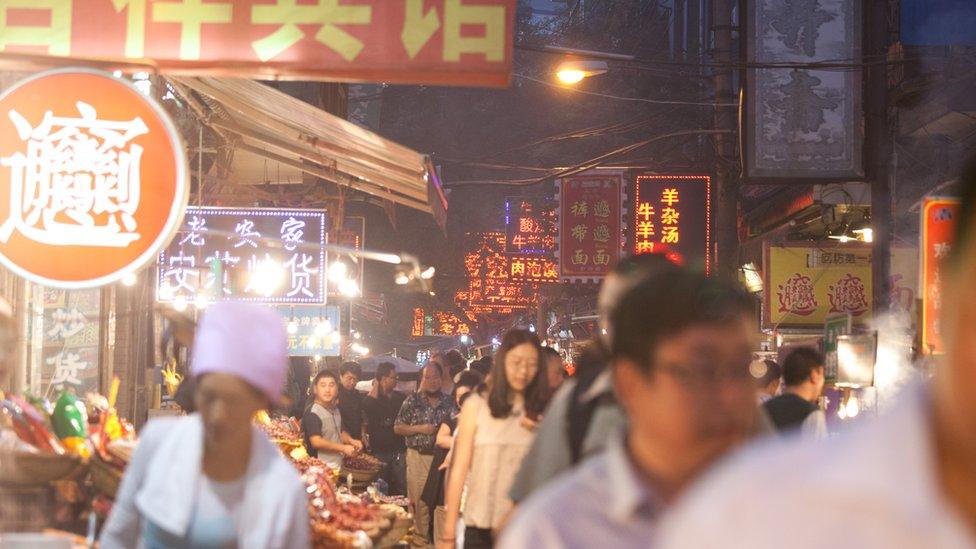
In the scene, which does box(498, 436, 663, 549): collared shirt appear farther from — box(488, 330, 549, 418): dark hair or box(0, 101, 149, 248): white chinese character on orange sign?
box(488, 330, 549, 418): dark hair

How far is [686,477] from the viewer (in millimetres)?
2211

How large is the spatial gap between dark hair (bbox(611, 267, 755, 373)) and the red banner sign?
12.1 feet

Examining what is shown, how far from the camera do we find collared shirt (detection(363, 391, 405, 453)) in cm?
1574

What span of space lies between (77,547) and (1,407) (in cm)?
124

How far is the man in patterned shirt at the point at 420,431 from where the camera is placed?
1330cm

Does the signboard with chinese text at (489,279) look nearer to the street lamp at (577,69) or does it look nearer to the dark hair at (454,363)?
the dark hair at (454,363)

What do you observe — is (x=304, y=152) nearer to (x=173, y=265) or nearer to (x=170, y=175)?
(x=173, y=265)

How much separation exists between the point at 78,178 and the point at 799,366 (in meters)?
4.72

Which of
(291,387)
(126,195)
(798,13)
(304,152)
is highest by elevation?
(798,13)

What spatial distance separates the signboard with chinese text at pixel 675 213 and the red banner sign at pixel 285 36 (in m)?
13.5

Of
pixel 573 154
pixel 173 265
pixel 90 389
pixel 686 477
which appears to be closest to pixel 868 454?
pixel 686 477

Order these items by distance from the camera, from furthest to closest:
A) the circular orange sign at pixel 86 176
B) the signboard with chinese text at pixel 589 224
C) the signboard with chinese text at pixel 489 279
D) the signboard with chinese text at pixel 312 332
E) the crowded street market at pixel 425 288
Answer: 1. the signboard with chinese text at pixel 489 279
2. the signboard with chinese text at pixel 312 332
3. the signboard with chinese text at pixel 589 224
4. the circular orange sign at pixel 86 176
5. the crowded street market at pixel 425 288

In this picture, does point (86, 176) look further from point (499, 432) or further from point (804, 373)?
point (804, 373)

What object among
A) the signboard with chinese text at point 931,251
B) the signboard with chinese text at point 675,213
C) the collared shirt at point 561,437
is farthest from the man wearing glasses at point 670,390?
the signboard with chinese text at point 675,213
